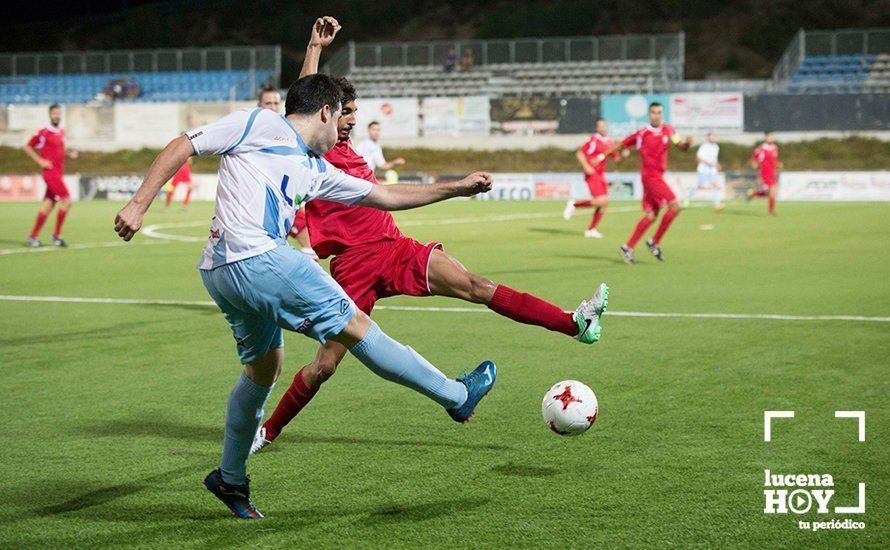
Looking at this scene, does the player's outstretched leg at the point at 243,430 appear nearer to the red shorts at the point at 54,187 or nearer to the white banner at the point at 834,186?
the red shorts at the point at 54,187

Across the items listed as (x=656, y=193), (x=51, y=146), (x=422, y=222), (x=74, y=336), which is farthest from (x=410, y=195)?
(x=422, y=222)

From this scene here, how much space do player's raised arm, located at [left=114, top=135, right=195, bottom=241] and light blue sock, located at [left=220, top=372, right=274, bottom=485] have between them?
86cm

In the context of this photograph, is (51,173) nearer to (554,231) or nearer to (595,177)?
(554,231)

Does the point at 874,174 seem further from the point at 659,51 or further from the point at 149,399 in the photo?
the point at 149,399

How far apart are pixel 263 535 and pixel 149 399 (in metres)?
3.03

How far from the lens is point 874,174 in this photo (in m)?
38.1

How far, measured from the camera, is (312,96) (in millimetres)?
4793

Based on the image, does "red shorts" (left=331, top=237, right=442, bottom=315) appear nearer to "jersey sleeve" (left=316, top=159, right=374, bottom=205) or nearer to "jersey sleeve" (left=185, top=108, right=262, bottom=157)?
"jersey sleeve" (left=316, top=159, right=374, bottom=205)

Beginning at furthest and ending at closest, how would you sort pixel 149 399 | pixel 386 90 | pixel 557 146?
pixel 386 90
pixel 557 146
pixel 149 399

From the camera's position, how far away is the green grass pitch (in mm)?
4656

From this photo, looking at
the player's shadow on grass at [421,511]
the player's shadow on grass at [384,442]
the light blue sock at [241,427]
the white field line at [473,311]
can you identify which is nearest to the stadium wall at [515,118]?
the white field line at [473,311]

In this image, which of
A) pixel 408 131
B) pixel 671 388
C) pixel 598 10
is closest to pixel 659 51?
pixel 408 131

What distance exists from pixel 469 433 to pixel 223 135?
2471mm

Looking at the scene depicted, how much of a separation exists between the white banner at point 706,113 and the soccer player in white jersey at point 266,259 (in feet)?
137
